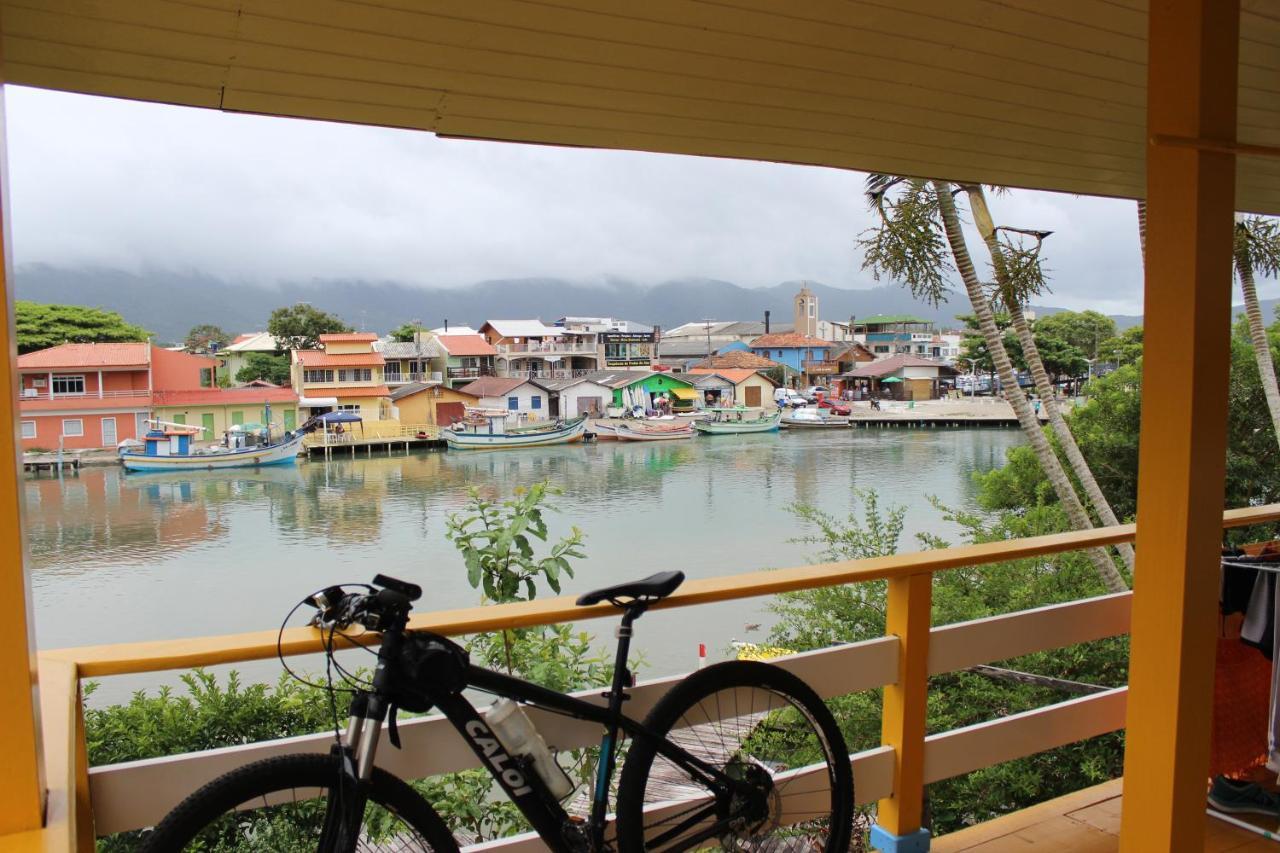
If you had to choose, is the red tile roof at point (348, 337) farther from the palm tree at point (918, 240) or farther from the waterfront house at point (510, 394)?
the palm tree at point (918, 240)

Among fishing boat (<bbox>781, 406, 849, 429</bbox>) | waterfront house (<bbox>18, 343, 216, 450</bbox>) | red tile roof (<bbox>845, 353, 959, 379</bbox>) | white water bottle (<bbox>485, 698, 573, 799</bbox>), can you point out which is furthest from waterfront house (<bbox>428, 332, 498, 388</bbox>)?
white water bottle (<bbox>485, 698, 573, 799</bbox>)

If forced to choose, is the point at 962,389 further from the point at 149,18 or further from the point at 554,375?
the point at 149,18

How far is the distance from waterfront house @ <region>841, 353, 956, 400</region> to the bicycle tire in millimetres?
30548

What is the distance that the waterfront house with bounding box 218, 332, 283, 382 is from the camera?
1591 cm

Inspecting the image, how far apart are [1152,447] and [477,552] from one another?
2390 millimetres

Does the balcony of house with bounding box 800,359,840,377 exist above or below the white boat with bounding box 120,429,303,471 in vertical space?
above

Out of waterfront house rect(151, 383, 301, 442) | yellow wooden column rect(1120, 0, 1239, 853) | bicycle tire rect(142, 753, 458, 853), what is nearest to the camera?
bicycle tire rect(142, 753, 458, 853)

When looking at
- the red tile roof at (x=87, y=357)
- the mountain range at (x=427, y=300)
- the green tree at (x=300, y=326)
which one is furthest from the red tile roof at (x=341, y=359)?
the red tile roof at (x=87, y=357)

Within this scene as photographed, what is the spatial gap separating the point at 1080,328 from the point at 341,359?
Answer: 54.5 ft

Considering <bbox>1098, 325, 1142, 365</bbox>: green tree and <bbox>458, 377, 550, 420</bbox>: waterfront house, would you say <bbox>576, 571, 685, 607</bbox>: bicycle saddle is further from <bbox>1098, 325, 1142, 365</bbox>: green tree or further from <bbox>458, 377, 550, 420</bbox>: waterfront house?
<bbox>458, 377, 550, 420</bbox>: waterfront house

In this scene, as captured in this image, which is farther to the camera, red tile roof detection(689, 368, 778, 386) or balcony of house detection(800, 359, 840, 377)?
balcony of house detection(800, 359, 840, 377)

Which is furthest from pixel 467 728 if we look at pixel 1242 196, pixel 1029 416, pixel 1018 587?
pixel 1029 416

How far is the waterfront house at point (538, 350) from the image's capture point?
25.0 metres

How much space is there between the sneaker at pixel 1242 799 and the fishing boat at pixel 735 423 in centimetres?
2536
